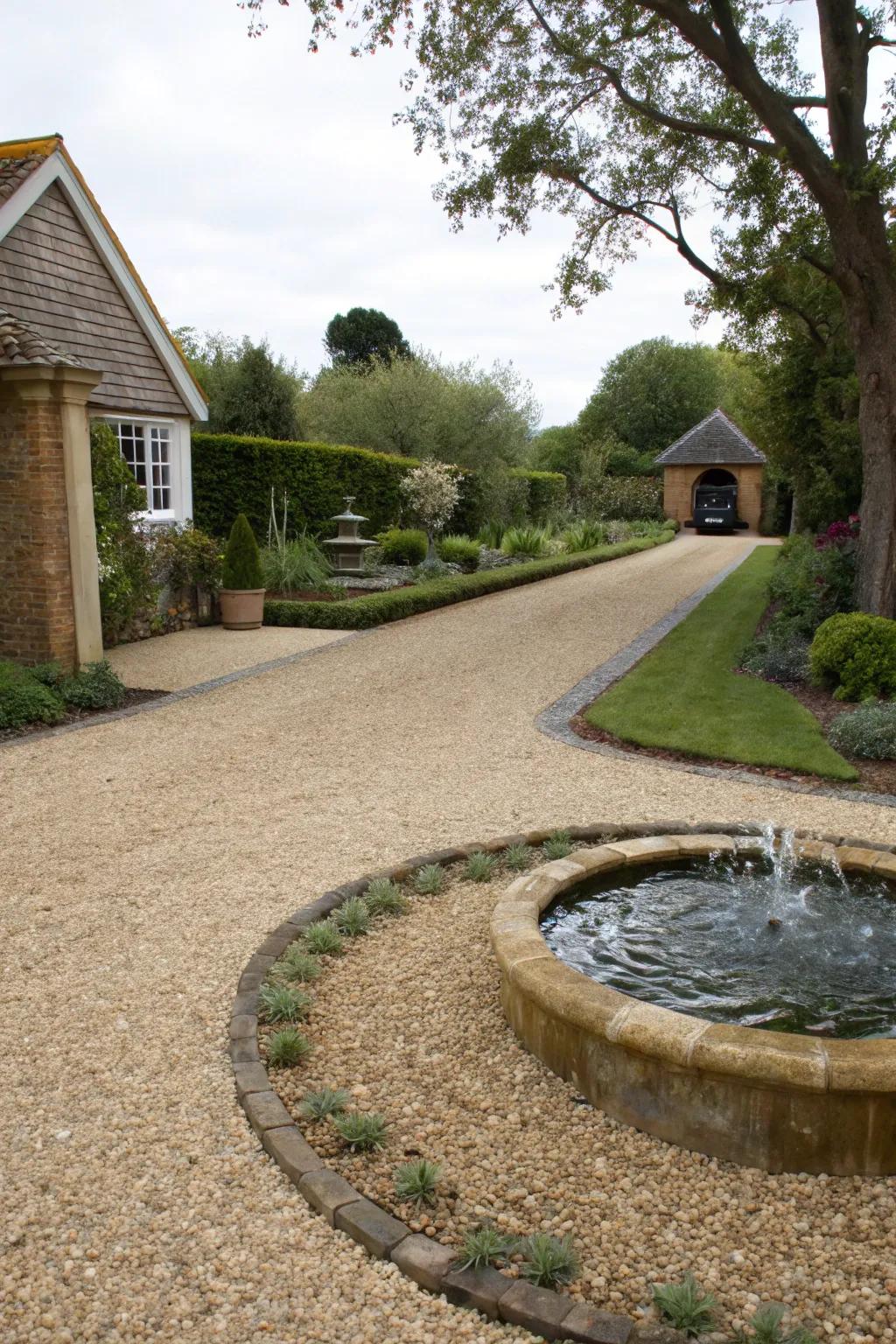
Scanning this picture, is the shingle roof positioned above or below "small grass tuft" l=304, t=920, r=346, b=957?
above

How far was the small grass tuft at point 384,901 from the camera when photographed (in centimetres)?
452

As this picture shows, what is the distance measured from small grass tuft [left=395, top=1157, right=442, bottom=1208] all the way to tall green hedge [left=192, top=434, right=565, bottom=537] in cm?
1379

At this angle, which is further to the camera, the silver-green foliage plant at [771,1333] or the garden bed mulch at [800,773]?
the garden bed mulch at [800,773]

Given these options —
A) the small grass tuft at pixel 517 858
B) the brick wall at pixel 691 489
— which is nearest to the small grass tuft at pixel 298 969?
the small grass tuft at pixel 517 858

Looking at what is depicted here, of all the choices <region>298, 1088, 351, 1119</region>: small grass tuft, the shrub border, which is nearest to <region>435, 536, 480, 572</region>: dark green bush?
the shrub border

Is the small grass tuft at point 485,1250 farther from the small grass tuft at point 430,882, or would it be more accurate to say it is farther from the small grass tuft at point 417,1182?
the small grass tuft at point 430,882

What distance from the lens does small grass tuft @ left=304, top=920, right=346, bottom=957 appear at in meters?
4.09

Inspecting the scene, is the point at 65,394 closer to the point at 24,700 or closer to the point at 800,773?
Result: the point at 24,700

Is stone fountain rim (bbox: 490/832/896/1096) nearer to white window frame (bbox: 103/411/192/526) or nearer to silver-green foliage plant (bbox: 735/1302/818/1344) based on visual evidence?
silver-green foliage plant (bbox: 735/1302/818/1344)

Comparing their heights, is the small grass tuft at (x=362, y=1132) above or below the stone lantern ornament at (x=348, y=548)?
below

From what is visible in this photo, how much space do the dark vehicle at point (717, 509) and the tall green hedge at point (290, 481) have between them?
58.7ft

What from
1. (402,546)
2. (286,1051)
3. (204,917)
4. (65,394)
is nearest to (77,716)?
(65,394)

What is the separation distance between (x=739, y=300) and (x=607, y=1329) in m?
12.8

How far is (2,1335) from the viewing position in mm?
2182
